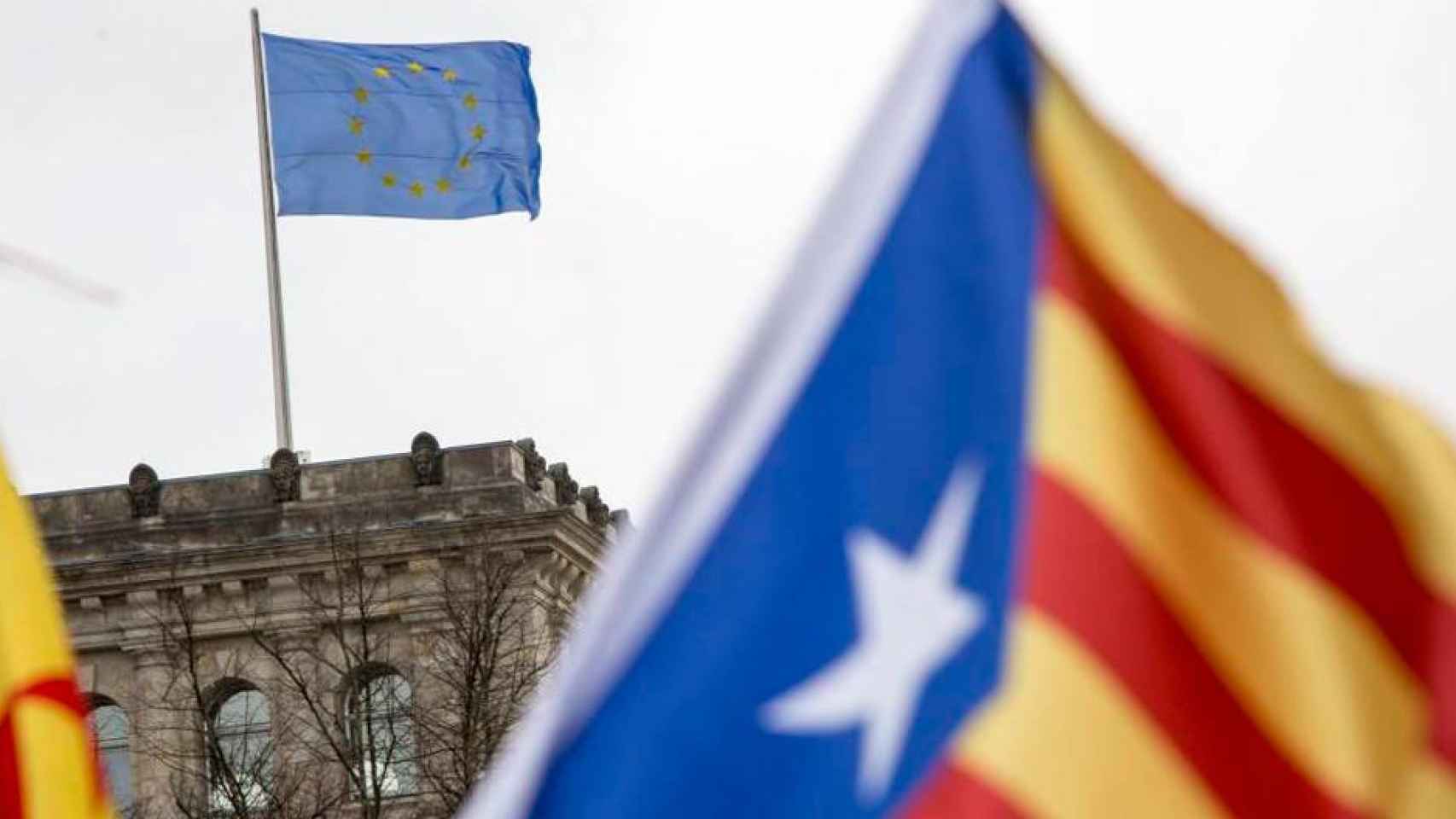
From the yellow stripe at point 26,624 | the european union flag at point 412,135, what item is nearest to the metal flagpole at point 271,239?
the european union flag at point 412,135

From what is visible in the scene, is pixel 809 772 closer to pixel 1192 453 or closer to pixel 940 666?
pixel 940 666

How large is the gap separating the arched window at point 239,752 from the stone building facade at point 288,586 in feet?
0.15

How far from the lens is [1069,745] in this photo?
13.1ft

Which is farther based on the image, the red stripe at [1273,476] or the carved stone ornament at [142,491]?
the carved stone ornament at [142,491]

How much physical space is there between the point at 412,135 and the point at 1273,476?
41850mm

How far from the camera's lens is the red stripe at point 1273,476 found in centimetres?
422

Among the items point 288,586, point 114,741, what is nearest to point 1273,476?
point 114,741

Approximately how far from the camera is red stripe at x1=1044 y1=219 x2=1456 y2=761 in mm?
4223

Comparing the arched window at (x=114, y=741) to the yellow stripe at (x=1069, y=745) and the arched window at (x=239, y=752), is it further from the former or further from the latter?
the yellow stripe at (x=1069, y=745)

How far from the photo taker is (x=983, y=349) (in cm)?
427

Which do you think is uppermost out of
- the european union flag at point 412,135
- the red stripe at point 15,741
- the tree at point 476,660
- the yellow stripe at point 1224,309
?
the european union flag at point 412,135

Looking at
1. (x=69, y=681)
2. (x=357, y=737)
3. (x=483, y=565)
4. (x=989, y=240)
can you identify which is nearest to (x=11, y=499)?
(x=69, y=681)

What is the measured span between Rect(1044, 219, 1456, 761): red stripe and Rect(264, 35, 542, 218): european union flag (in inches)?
1617

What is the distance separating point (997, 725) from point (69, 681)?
2197mm
